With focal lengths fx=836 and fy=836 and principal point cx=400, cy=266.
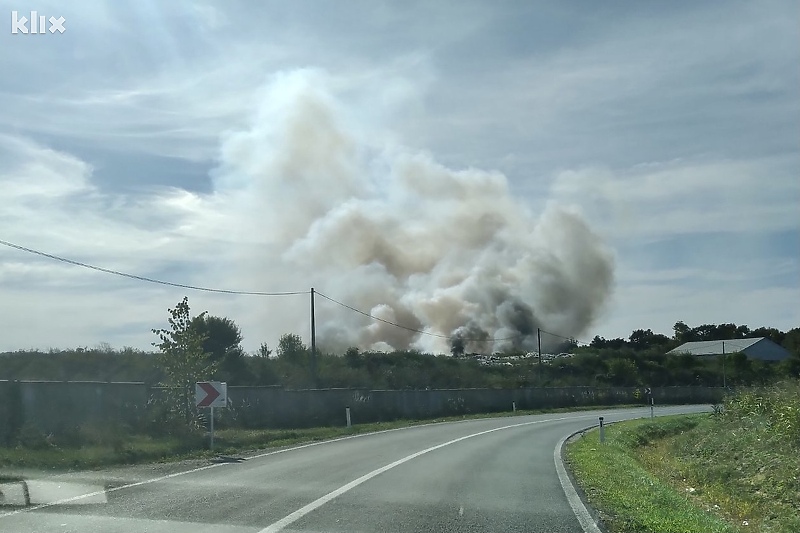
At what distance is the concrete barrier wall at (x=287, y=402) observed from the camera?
23156 millimetres

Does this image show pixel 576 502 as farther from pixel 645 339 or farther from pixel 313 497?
pixel 645 339

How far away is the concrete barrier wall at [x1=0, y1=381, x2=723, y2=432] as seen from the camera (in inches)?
912

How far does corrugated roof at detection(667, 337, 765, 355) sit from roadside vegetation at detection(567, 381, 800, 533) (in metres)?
59.2

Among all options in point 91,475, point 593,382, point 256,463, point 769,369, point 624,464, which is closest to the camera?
point 91,475

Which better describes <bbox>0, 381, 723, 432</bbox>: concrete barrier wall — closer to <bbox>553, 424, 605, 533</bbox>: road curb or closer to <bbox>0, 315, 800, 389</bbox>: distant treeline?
<bbox>0, 315, 800, 389</bbox>: distant treeline

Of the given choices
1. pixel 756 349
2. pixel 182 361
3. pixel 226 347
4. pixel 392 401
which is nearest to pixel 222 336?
pixel 226 347

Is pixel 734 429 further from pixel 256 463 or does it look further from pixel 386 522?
pixel 386 522

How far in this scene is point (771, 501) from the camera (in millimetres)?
15898

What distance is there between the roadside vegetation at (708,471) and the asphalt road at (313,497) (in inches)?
37.5

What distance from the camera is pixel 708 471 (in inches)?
813

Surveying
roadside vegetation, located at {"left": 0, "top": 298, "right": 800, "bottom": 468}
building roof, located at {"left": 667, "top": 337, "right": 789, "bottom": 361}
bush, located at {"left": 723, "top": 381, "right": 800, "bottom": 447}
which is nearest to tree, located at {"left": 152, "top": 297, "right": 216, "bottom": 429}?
roadside vegetation, located at {"left": 0, "top": 298, "right": 800, "bottom": 468}

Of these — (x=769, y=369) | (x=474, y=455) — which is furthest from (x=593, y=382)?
(x=474, y=455)

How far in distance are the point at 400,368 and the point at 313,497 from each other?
5477 cm

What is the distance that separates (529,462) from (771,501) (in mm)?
5004
